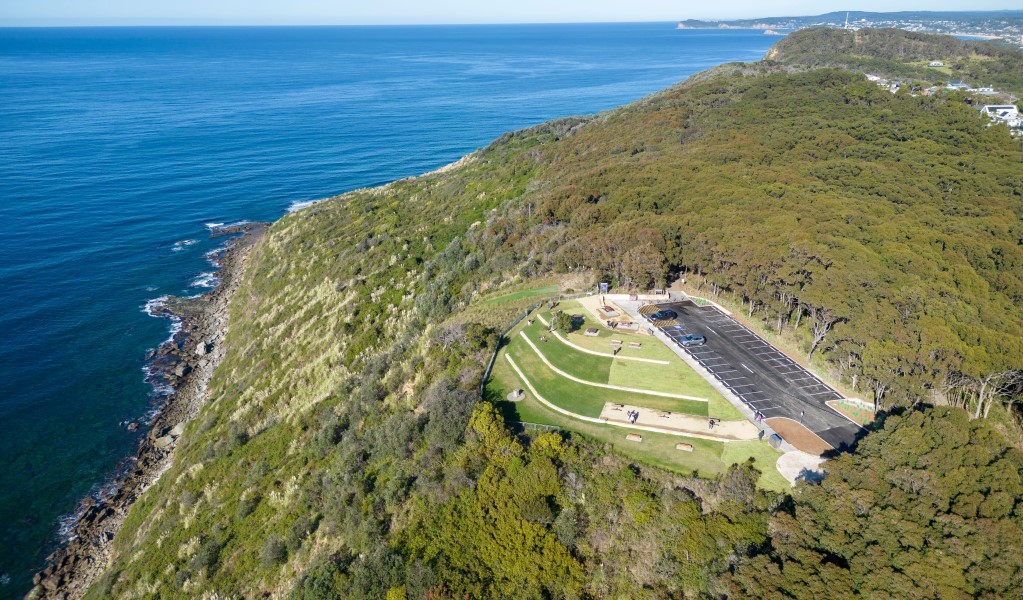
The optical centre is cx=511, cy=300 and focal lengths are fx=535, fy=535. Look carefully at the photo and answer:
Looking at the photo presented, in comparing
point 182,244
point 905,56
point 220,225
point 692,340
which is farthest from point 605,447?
point 905,56

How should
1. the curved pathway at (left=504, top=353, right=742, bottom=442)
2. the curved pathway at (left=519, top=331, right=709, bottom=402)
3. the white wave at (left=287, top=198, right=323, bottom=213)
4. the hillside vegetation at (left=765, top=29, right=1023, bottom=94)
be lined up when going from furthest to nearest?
1. the hillside vegetation at (left=765, top=29, right=1023, bottom=94)
2. the white wave at (left=287, top=198, right=323, bottom=213)
3. the curved pathway at (left=519, top=331, right=709, bottom=402)
4. the curved pathway at (left=504, top=353, right=742, bottom=442)

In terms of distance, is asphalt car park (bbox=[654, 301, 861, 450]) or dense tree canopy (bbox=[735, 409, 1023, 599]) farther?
asphalt car park (bbox=[654, 301, 861, 450])

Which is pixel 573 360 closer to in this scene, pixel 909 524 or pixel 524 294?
pixel 524 294

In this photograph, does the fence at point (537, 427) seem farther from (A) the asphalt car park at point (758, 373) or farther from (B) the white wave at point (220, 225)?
(B) the white wave at point (220, 225)

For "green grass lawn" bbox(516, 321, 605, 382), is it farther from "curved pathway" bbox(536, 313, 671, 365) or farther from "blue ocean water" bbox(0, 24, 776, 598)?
"blue ocean water" bbox(0, 24, 776, 598)

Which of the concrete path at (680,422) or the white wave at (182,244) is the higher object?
the concrete path at (680,422)

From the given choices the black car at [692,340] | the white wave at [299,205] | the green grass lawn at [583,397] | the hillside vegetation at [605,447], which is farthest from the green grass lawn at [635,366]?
the white wave at [299,205]

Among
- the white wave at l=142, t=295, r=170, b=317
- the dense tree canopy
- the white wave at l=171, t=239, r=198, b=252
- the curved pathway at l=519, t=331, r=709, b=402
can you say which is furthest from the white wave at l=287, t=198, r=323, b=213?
the dense tree canopy
